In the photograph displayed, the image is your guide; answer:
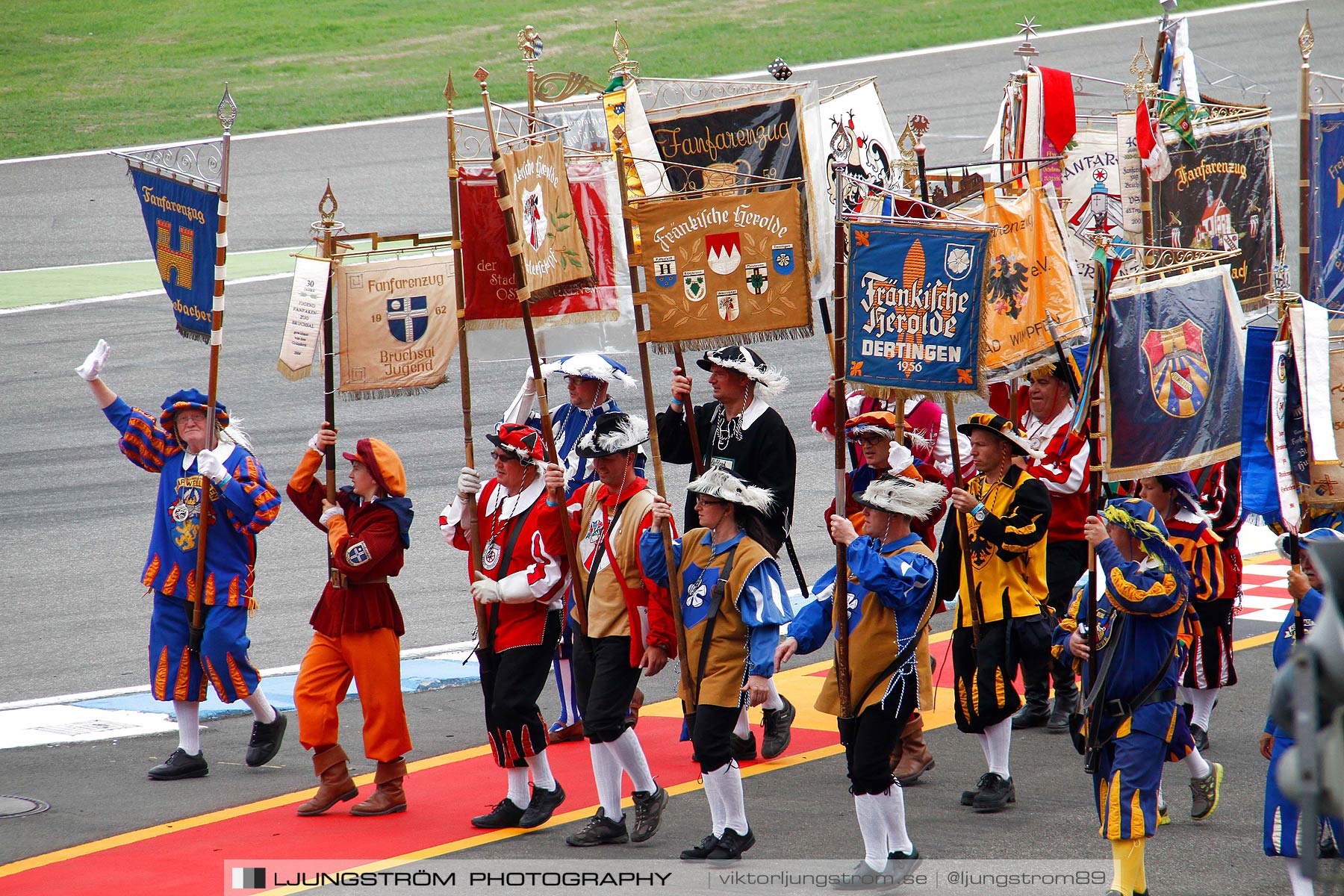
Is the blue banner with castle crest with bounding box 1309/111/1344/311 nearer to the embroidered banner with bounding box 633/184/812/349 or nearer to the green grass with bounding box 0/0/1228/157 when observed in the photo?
the embroidered banner with bounding box 633/184/812/349

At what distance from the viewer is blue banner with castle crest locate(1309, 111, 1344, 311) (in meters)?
7.77

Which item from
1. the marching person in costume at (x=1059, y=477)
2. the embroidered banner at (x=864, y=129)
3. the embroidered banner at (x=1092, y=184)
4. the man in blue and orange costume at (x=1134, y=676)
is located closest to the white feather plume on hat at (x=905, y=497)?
the man in blue and orange costume at (x=1134, y=676)

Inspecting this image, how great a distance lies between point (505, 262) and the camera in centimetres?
808

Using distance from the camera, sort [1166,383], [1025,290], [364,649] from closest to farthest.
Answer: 1. [1166,383]
2. [1025,290]
3. [364,649]

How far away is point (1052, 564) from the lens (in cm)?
853

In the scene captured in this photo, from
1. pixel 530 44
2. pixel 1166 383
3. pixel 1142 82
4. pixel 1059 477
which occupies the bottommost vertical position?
pixel 1059 477

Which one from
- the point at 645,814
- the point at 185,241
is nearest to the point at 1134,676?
the point at 645,814

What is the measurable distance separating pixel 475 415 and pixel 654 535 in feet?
37.2

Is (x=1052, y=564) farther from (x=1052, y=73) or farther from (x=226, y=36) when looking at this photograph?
(x=226, y=36)

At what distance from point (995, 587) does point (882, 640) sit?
1.22 meters

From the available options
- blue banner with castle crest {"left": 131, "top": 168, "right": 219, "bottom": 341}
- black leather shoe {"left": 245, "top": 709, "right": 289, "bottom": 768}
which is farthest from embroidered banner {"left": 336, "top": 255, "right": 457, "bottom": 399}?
black leather shoe {"left": 245, "top": 709, "right": 289, "bottom": 768}

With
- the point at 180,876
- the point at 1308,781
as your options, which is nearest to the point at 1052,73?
the point at 180,876

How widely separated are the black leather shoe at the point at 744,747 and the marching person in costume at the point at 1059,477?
150 cm

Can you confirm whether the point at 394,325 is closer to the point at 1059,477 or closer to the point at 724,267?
the point at 724,267
